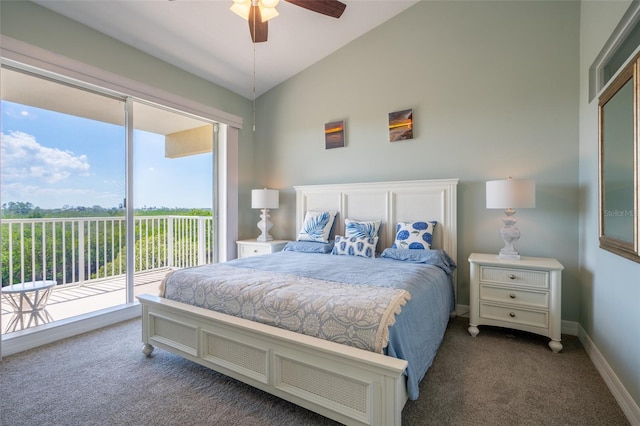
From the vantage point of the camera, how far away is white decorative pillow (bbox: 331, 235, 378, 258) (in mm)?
2971

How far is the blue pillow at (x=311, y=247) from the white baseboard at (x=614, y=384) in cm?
228

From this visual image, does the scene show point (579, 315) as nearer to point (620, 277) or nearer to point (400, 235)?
point (620, 277)

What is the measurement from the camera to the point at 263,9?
2139 millimetres

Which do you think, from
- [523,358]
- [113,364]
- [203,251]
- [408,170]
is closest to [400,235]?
[408,170]

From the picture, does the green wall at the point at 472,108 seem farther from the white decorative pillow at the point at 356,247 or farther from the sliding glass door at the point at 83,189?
the sliding glass door at the point at 83,189

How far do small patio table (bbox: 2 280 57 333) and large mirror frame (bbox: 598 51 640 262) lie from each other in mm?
4212

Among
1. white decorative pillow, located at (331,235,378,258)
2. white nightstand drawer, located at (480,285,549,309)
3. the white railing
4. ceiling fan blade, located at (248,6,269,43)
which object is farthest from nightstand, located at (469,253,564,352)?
the white railing

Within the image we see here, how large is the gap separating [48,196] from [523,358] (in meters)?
4.14

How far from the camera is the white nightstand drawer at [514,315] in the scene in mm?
2352

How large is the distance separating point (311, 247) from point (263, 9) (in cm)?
221

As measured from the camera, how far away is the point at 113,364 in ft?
7.07

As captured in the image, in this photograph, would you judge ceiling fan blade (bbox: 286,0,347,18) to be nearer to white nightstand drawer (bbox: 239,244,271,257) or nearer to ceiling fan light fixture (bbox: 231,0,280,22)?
ceiling fan light fixture (bbox: 231,0,280,22)

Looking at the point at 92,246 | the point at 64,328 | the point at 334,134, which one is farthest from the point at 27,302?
the point at 334,134

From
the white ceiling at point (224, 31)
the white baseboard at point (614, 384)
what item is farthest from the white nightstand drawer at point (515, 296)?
the white ceiling at point (224, 31)
